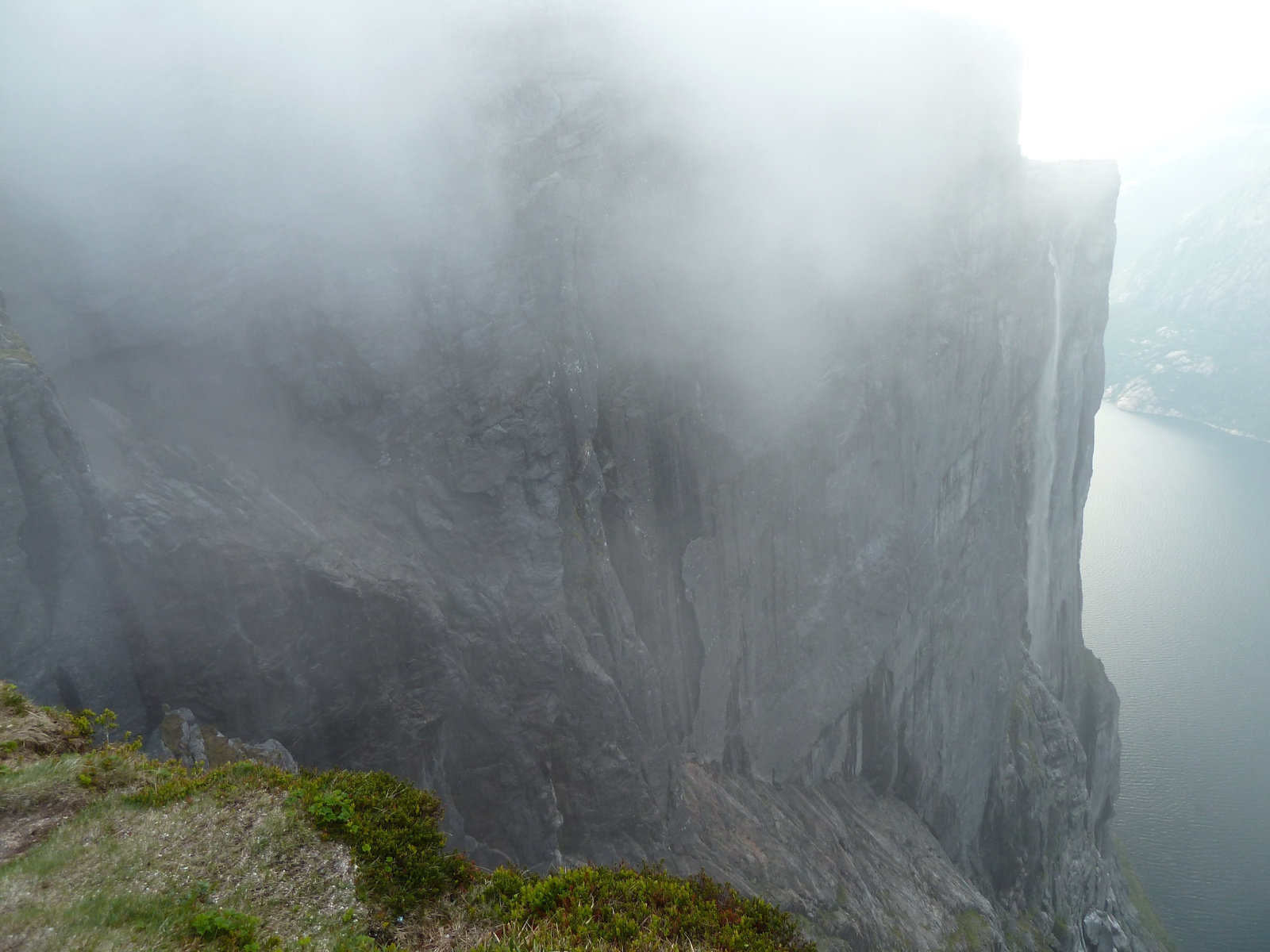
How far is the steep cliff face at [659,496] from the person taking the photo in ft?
77.6

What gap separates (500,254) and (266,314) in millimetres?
8633

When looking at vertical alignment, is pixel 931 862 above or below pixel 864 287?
below

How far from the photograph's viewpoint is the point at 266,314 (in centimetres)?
2530

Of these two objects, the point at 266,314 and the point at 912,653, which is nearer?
the point at 266,314

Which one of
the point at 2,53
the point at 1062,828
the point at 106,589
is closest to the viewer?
the point at 106,589

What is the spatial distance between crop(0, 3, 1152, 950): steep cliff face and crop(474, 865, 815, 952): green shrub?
14.2 meters

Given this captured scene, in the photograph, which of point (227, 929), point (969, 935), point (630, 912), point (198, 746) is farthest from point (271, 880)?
point (969, 935)

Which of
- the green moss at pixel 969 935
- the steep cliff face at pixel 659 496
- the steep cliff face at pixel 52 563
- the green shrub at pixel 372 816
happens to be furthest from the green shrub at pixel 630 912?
the green moss at pixel 969 935

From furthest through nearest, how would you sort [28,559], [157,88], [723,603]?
[723,603]
[157,88]
[28,559]

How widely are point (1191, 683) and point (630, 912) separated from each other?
358 ft

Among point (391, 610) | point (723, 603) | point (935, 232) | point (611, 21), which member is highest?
point (611, 21)

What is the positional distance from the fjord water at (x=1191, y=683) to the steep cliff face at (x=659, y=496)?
96.6 ft

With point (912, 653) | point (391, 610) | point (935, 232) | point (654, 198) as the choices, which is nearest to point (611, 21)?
point (654, 198)

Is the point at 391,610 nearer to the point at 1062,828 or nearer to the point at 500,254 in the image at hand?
the point at 500,254
